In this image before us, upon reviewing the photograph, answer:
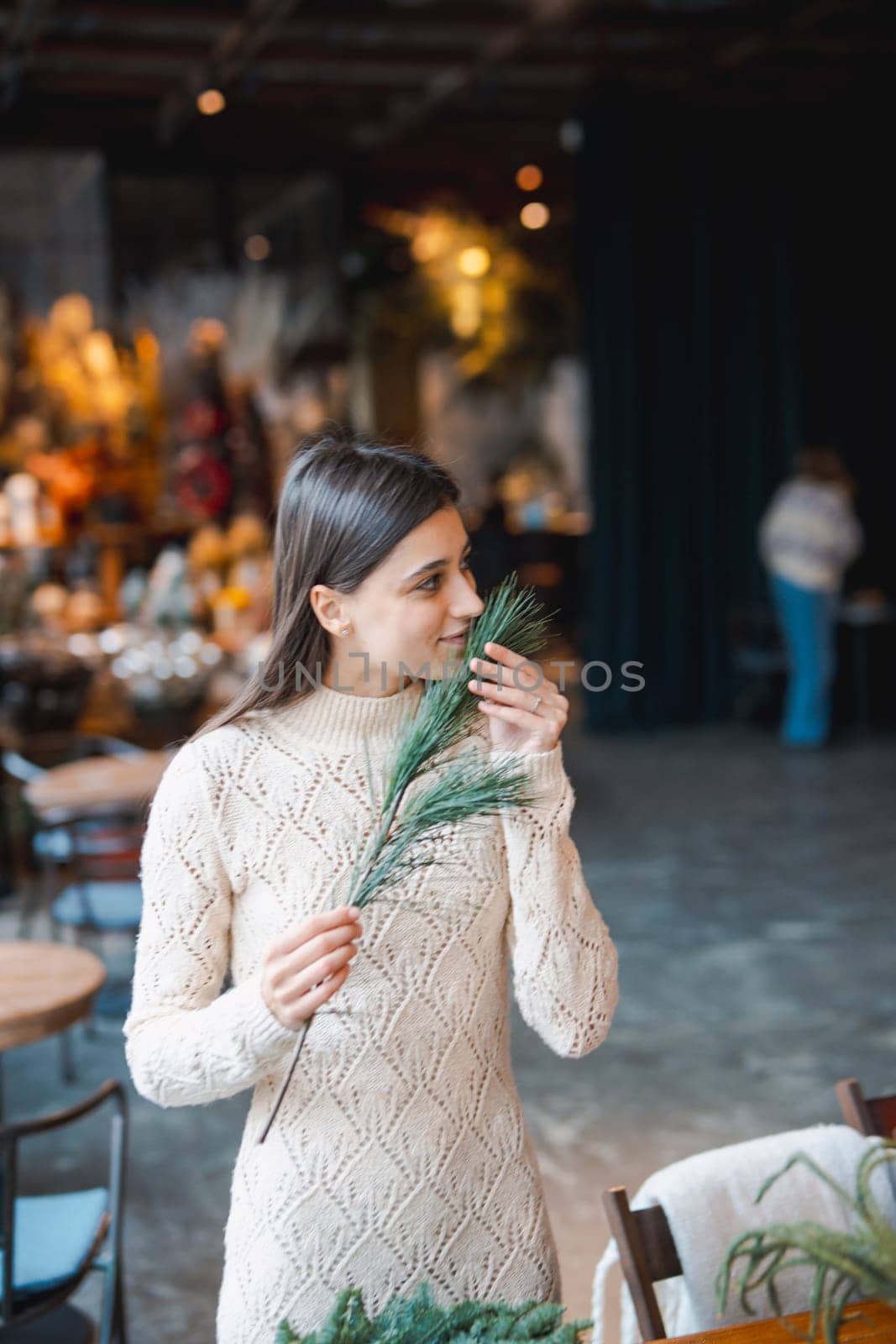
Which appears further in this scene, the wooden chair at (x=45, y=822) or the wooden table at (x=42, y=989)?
the wooden chair at (x=45, y=822)

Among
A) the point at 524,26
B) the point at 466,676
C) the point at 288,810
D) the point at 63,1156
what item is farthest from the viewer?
the point at 524,26

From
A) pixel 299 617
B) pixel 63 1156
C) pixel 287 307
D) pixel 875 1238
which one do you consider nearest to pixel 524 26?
pixel 287 307

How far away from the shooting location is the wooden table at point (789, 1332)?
1376 mm

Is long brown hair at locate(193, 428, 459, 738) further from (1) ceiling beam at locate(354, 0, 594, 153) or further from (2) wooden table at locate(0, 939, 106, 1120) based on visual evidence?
(1) ceiling beam at locate(354, 0, 594, 153)

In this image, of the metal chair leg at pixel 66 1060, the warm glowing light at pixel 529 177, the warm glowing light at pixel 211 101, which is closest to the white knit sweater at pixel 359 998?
the metal chair leg at pixel 66 1060

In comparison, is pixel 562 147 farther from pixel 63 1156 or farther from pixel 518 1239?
pixel 518 1239

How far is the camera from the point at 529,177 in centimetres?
1148

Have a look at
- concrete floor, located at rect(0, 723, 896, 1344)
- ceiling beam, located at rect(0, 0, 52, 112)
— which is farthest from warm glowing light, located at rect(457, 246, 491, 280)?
concrete floor, located at rect(0, 723, 896, 1344)

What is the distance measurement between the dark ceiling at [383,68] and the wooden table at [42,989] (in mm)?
5168

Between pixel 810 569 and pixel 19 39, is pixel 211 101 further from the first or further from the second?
pixel 810 569

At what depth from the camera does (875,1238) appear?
1.09 meters

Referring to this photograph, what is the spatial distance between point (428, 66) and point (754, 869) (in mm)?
5122

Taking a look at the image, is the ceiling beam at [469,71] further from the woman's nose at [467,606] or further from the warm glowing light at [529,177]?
the woman's nose at [467,606]

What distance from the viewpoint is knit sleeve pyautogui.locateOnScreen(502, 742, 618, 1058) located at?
149 cm
